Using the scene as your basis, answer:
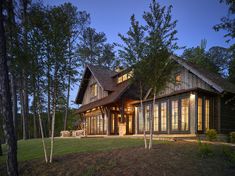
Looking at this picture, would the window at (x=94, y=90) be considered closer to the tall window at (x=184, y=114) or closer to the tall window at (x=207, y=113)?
the tall window at (x=184, y=114)

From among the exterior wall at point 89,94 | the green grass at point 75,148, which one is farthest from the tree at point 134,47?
the exterior wall at point 89,94

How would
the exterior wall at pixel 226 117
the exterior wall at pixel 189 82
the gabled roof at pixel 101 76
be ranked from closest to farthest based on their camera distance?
the exterior wall at pixel 226 117 → the exterior wall at pixel 189 82 → the gabled roof at pixel 101 76

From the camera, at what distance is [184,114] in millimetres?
15953

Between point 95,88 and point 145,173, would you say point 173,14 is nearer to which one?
point 145,173

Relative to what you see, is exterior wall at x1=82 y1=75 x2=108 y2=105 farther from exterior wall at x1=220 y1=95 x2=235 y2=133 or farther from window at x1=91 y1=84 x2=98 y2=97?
exterior wall at x1=220 y1=95 x2=235 y2=133

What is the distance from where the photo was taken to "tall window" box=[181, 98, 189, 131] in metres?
15.7

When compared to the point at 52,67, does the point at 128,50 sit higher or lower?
higher

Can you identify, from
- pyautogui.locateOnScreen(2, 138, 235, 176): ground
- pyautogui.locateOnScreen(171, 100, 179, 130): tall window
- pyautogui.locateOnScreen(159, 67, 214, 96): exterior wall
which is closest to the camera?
pyautogui.locateOnScreen(2, 138, 235, 176): ground

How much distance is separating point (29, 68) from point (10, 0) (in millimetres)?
4238

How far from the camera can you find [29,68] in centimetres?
929

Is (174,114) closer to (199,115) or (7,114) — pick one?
(199,115)

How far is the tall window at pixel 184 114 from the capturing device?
15.7 m

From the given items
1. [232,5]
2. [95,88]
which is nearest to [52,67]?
[232,5]

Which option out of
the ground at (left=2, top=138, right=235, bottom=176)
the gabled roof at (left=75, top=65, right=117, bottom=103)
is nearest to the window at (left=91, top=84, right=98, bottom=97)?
the gabled roof at (left=75, top=65, right=117, bottom=103)
